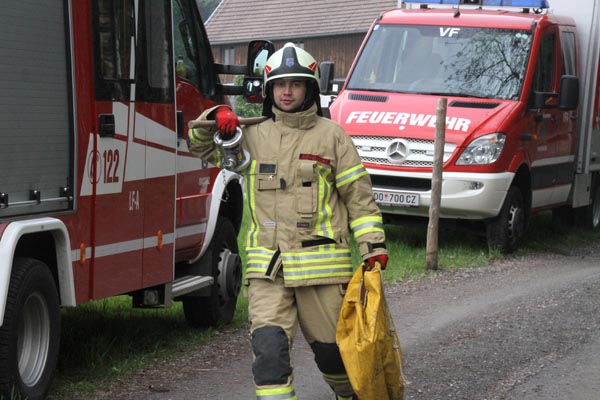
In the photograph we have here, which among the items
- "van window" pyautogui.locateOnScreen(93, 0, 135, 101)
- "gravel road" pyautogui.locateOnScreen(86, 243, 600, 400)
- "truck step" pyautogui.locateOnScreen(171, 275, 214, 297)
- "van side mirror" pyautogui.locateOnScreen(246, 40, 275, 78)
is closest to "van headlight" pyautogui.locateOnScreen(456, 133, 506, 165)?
"gravel road" pyautogui.locateOnScreen(86, 243, 600, 400)

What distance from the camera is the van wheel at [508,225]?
535 inches

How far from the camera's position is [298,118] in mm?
5562

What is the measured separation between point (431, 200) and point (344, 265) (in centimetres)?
718

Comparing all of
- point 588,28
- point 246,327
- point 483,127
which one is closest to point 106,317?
point 246,327

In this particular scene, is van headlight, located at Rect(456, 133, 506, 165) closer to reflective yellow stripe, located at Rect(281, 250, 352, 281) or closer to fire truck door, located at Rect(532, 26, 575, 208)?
fire truck door, located at Rect(532, 26, 575, 208)

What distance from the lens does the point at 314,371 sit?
305 inches

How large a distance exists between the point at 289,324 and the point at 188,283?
114 inches

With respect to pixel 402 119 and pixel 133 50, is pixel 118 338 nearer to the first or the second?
pixel 133 50

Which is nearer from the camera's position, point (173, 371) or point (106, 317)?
point (173, 371)

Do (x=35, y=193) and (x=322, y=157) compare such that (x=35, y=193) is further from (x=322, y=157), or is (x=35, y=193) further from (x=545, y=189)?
(x=545, y=189)

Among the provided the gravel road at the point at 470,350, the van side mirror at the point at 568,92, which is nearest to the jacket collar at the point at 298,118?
the gravel road at the point at 470,350

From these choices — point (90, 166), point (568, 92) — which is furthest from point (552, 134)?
point (90, 166)

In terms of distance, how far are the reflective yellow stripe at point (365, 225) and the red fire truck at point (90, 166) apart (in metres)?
1.55

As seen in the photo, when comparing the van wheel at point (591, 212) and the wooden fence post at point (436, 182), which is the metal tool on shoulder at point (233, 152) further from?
the van wheel at point (591, 212)
